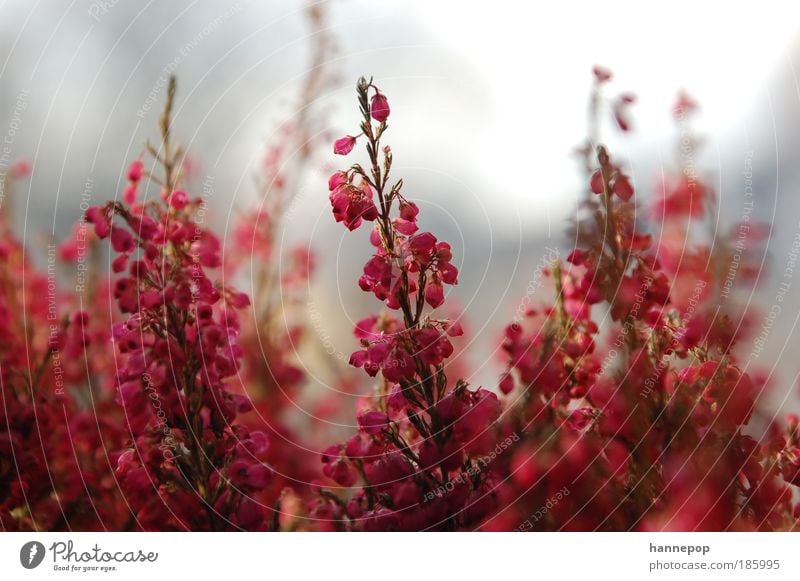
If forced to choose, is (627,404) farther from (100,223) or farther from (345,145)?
(100,223)

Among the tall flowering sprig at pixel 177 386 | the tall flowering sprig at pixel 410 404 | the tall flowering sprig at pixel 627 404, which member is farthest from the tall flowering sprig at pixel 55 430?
the tall flowering sprig at pixel 627 404

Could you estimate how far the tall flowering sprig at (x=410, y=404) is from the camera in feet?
2.11

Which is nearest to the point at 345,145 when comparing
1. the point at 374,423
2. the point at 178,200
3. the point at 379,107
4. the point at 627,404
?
the point at 379,107

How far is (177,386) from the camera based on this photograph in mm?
661

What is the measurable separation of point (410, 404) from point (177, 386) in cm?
21

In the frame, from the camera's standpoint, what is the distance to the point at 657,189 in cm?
85

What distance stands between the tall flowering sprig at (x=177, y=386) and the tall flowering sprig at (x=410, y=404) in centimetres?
10

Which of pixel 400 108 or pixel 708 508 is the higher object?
pixel 400 108

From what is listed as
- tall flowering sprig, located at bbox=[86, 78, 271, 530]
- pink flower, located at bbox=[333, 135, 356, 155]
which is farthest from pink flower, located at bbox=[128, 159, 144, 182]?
pink flower, located at bbox=[333, 135, 356, 155]

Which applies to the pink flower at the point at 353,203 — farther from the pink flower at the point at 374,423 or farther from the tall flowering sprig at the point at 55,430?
the tall flowering sprig at the point at 55,430

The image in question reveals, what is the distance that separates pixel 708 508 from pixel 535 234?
13.8 inches

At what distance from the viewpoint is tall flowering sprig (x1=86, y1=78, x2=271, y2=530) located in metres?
0.67
